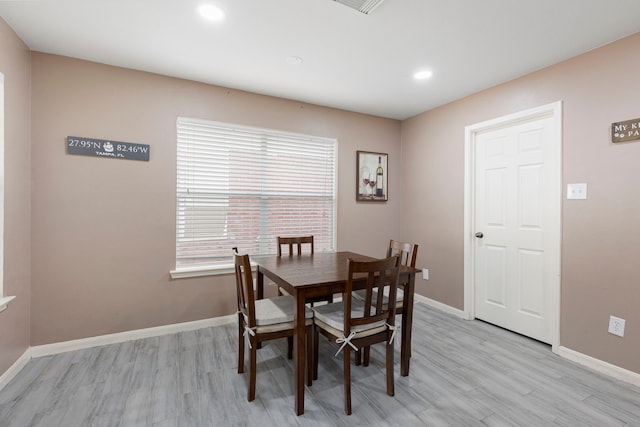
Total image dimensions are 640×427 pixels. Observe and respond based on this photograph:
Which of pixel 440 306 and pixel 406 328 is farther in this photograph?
pixel 440 306

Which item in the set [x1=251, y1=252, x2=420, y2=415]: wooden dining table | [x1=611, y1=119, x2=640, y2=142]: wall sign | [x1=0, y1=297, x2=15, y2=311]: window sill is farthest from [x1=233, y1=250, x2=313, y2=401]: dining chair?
[x1=611, y1=119, x2=640, y2=142]: wall sign

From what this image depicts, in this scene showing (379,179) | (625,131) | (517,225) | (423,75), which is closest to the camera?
(625,131)

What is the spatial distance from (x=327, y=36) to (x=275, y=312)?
6.61 feet

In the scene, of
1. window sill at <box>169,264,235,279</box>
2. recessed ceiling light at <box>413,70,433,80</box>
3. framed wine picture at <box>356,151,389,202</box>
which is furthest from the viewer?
framed wine picture at <box>356,151,389,202</box>

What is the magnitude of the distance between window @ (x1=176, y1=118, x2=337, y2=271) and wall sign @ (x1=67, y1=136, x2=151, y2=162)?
13.2 inches

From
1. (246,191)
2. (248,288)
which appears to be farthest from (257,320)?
(246,191)

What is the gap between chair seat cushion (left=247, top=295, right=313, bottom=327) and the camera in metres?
1.88

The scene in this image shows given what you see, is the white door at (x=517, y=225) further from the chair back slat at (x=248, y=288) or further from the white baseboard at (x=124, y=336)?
the white baseboard at (x=124, y=336)

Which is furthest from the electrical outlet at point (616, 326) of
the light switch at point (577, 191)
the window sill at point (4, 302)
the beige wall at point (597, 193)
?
the window sill at point (4, 302)

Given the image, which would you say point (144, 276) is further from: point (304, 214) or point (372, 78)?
point (372, 78)

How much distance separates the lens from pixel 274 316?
6.26 feet

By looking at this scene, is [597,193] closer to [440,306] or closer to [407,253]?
[407,253]

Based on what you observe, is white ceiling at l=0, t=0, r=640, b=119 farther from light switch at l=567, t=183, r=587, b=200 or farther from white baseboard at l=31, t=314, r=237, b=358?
white baseboard at l=31, t=314, r=237, b=358

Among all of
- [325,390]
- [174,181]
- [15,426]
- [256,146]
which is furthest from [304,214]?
[15,426]
